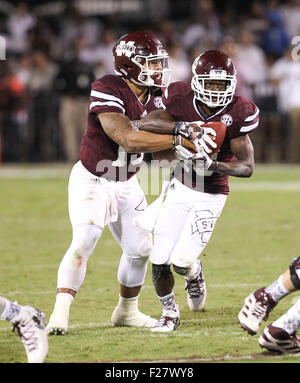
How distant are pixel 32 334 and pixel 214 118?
184cm

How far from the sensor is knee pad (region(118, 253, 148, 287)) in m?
5.35

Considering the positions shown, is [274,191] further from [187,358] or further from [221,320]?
[187,358]

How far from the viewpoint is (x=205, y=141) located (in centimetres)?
488

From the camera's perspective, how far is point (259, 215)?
9.68 metres

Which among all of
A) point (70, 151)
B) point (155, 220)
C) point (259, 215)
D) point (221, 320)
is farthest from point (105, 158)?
point (70, 151)

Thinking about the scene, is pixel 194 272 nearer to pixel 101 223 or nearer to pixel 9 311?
pixel 101 223

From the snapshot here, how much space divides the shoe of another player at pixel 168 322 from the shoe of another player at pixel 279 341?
732 millimetres

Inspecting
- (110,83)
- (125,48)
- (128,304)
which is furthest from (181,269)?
(125,48)

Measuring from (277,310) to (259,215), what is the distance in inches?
162

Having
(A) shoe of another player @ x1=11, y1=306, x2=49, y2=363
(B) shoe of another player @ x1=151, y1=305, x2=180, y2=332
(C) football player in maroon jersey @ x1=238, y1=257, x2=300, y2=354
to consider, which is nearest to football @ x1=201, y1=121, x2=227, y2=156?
(C) football player in maroon jersey @ x1=238, y1=257, x2=300, y2=354

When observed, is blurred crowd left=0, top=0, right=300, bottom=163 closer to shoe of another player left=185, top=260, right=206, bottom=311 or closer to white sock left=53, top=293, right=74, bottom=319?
shoe of another player left=185, top=260, right=206, bottom=311

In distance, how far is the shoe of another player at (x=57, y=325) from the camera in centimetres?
491

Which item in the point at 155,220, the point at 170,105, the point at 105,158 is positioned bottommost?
the point at 155,220
